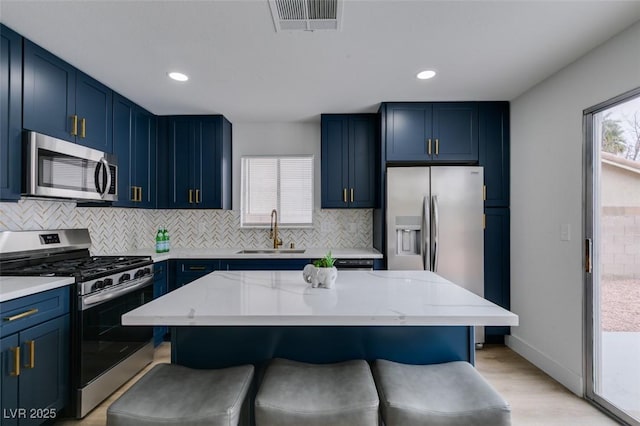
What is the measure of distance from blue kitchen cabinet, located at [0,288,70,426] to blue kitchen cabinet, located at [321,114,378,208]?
2502 millimetres

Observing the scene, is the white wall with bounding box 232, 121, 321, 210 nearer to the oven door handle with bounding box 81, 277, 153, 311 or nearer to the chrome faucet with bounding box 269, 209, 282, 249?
the chrome faucet with bounding box 269, 209, 282, 249

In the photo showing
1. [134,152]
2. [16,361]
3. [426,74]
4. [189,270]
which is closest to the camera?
[16,361]

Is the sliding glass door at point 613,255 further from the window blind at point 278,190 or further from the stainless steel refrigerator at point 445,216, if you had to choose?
the window blind at point 278,190

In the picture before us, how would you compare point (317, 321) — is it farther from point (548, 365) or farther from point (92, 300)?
point (548, 365)

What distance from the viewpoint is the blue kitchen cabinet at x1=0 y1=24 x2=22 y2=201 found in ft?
6.48

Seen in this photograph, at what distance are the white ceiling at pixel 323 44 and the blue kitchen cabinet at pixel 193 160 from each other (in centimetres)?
61

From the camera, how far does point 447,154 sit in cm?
343

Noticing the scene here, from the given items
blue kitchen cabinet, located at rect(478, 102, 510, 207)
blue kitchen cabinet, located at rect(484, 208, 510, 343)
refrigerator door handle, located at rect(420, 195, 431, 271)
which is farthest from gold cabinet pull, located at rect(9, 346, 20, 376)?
blue kitchen cabinet, located at rect(478, 102, 510, 207)

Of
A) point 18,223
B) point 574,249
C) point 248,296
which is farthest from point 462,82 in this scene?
point 18,223

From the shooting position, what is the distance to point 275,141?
13.5 feet

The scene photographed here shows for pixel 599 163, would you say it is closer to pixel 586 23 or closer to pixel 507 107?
pixel 586 23

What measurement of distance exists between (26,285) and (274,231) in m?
2.42

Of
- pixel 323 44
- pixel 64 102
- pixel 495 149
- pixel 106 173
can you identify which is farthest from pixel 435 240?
pixel 64 102

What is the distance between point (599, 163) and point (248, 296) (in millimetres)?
2521
